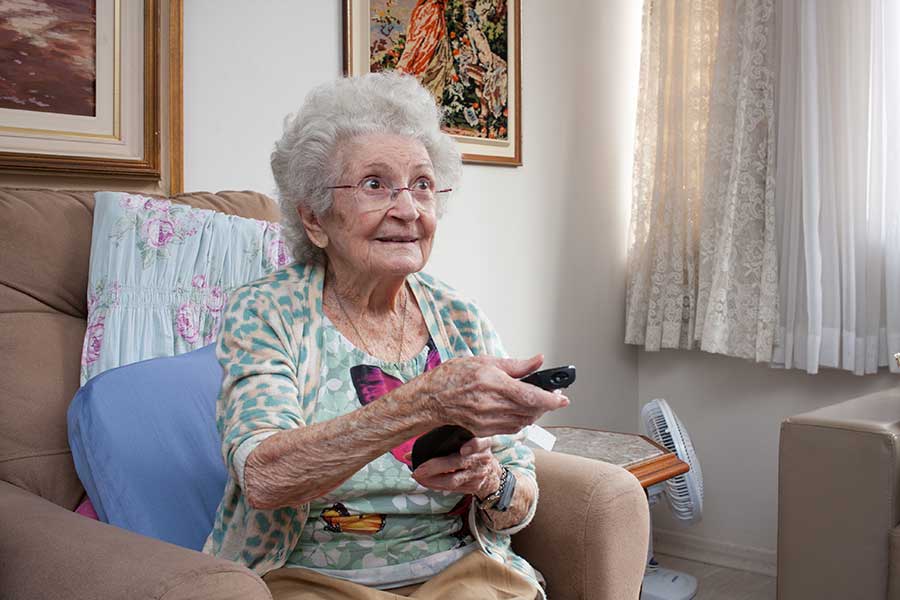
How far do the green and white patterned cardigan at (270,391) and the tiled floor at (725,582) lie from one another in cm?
169

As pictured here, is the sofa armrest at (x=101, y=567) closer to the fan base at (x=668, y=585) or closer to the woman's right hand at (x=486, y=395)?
the woman's right hand at (x=486, y=395)

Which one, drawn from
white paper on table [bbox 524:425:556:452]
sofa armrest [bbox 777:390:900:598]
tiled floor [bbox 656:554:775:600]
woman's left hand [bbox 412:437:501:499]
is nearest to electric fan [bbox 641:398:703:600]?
tiled floor [bbox 656:554:775:600]

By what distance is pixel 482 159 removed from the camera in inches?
107

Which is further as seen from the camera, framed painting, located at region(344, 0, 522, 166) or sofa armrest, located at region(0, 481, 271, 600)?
framed painting, located at region(344, 0, 522, 166)

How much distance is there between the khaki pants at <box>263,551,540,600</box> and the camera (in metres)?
1.23

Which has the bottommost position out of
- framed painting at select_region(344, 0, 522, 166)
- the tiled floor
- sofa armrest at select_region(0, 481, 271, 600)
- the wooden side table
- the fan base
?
the tiled floor

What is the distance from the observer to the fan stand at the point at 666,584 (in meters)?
2.67

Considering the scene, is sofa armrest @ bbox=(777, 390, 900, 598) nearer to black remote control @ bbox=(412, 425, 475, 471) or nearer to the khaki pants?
the khaki pants

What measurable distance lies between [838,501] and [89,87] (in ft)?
6.17

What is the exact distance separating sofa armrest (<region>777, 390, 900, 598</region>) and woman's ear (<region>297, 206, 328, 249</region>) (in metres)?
1.36

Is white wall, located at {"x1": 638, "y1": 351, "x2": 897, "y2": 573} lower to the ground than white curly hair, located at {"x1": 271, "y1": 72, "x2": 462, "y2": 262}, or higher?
lower

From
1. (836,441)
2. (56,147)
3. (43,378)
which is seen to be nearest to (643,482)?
(836,441)

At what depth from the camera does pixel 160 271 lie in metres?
1.59

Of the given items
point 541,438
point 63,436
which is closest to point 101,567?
point 63,436
